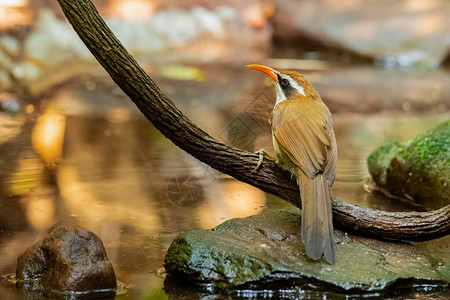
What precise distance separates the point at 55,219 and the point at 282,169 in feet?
6.06

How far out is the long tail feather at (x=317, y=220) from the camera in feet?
13.3

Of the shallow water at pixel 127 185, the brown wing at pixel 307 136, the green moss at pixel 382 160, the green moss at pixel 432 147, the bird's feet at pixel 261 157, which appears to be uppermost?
the brown wing at pixel 307 136

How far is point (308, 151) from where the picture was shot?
14.1 ft

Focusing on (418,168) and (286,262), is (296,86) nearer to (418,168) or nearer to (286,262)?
(286,262)

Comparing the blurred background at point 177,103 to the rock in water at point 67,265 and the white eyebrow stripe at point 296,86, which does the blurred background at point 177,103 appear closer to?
the rock in water at point 67,265

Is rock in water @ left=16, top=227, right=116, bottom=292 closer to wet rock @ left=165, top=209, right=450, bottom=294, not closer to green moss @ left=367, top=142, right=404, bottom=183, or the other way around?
wet rock @ left=165, top=209, right=450, bottom=294

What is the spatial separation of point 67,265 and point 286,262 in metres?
1.19

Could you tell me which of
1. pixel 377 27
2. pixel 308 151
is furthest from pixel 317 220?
pixel 377 27

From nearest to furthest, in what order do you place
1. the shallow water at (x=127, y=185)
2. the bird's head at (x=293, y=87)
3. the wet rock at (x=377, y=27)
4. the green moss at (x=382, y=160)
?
the bird's head at (x=293, y=87), the shallow water at (x=127, y=185), the green moss at (x=382, y=160), the wet rock at (x=377, y=27)

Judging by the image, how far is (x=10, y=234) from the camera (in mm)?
5148

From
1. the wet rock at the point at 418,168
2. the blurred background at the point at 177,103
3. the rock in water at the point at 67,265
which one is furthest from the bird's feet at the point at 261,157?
the wet rock at the point at 418,168

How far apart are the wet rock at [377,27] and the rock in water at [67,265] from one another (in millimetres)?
10704

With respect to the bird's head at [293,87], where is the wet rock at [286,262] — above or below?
below

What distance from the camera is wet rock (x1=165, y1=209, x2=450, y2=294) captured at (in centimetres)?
412
